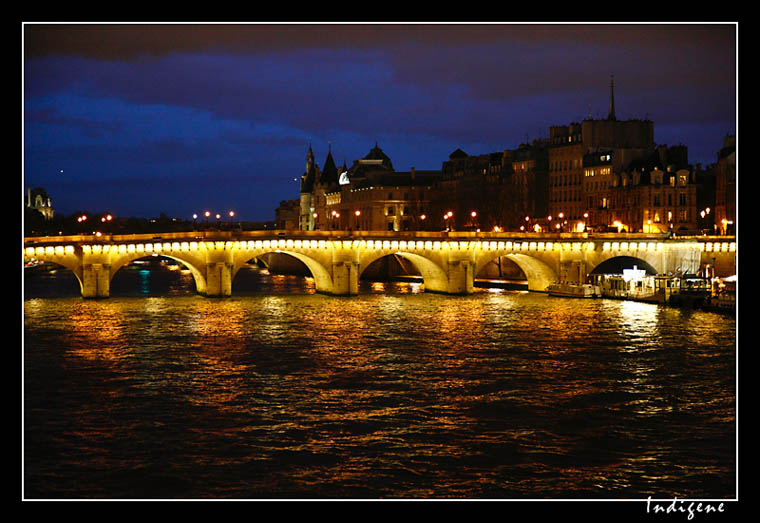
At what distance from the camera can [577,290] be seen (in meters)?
67.7

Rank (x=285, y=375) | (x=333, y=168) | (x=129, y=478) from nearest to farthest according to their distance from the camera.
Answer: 1. (x=129, y=478)
2. (x=285, y=375)
3. (x=333, y=168)

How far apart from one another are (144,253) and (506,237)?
77.4 ft

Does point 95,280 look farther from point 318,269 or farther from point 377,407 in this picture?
point 377,407

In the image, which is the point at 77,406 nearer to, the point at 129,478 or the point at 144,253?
the point at 129,478

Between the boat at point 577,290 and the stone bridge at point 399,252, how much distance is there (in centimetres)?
405

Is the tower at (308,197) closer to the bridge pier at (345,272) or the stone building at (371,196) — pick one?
the stone building at (371,196)

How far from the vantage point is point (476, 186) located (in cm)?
11969

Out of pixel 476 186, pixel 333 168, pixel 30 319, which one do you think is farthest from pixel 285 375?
pixel 333 168

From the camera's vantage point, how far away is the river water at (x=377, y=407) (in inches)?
912

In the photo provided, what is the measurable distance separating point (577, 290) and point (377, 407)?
39.5m

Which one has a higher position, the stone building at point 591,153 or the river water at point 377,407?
the stone building at point 591,153

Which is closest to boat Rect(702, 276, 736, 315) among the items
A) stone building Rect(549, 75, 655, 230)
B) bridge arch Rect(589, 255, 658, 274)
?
bridge arch Rect(589, 255, 658, 274)

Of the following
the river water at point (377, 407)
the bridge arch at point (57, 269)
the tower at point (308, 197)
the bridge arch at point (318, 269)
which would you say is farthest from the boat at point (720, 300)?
the tower at point (308, 197)

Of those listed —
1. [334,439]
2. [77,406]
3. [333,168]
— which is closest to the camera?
[334,439]
